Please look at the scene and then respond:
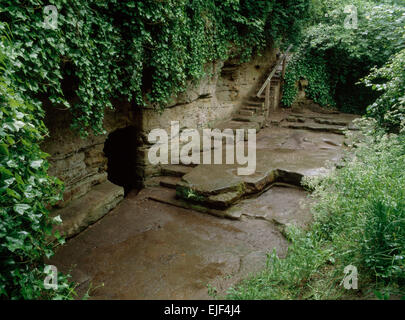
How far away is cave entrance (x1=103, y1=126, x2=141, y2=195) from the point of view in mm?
6047

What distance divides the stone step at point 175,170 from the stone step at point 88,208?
122 cm

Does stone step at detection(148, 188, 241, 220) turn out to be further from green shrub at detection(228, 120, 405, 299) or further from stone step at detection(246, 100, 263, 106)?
stone step at detection(246, 100, 263, 106)

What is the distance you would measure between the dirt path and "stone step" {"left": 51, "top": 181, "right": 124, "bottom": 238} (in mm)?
120

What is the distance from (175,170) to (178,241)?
2285 mm

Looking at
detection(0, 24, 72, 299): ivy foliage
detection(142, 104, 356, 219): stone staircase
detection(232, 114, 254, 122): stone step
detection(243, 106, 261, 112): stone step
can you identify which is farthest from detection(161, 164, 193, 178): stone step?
detection(243, 106, 261, 112): stone step

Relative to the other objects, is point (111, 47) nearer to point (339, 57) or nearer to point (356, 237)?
point (356, 237)

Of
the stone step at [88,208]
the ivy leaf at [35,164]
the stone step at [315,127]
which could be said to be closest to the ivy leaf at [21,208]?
the ivy leaf at [35,164]

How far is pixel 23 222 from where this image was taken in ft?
6.94

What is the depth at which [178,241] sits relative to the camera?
4.05 meters

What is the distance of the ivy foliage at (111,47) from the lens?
2.90 m

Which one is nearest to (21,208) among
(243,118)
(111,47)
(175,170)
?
(111,47)
